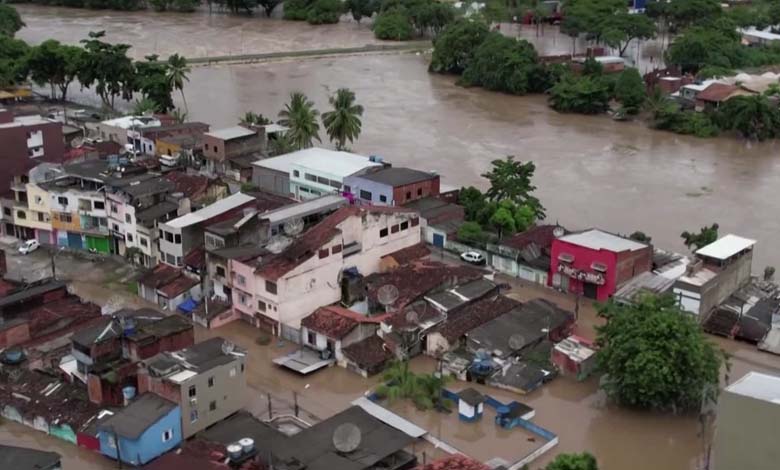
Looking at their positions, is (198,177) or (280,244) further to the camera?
(198,177)

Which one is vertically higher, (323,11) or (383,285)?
(323,11)

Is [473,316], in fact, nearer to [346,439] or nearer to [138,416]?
[346,439]

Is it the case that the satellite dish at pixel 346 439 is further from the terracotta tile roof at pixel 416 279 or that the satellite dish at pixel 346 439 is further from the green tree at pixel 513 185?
the green tree at pixel 513 185

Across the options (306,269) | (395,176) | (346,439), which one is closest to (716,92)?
(395,176)

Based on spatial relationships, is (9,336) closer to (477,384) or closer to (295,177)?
(477,384)

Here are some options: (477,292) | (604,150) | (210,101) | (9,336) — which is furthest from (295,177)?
(210,101)
